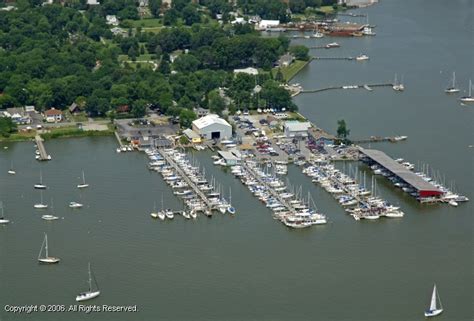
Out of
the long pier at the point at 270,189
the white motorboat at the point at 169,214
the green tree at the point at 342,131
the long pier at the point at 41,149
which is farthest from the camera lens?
the green tree at the point at 342,131

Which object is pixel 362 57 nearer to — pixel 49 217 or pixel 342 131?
pixel 342 131

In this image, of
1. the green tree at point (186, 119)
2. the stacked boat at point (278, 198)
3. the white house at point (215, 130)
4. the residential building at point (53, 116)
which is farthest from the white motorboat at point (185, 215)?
the residential building at point (53, 116)

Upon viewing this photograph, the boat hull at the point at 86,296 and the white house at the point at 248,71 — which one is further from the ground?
the white house at the point at 248,71

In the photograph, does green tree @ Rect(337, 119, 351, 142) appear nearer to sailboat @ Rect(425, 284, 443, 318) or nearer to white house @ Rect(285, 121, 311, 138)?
white house @ Rect(285, 121, 311, 138)

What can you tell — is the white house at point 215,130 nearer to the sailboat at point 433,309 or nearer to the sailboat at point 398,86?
the sailboat at point 398,86

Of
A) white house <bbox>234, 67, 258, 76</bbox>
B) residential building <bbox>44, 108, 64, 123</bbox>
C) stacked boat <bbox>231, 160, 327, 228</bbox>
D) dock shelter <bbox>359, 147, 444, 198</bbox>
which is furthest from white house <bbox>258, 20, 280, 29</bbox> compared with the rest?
stacked boat <bbox>231, 160, 327, 228</bbox>

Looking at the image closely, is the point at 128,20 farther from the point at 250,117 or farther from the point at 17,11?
the point at 250,117

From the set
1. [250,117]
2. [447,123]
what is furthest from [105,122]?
[447,123]
